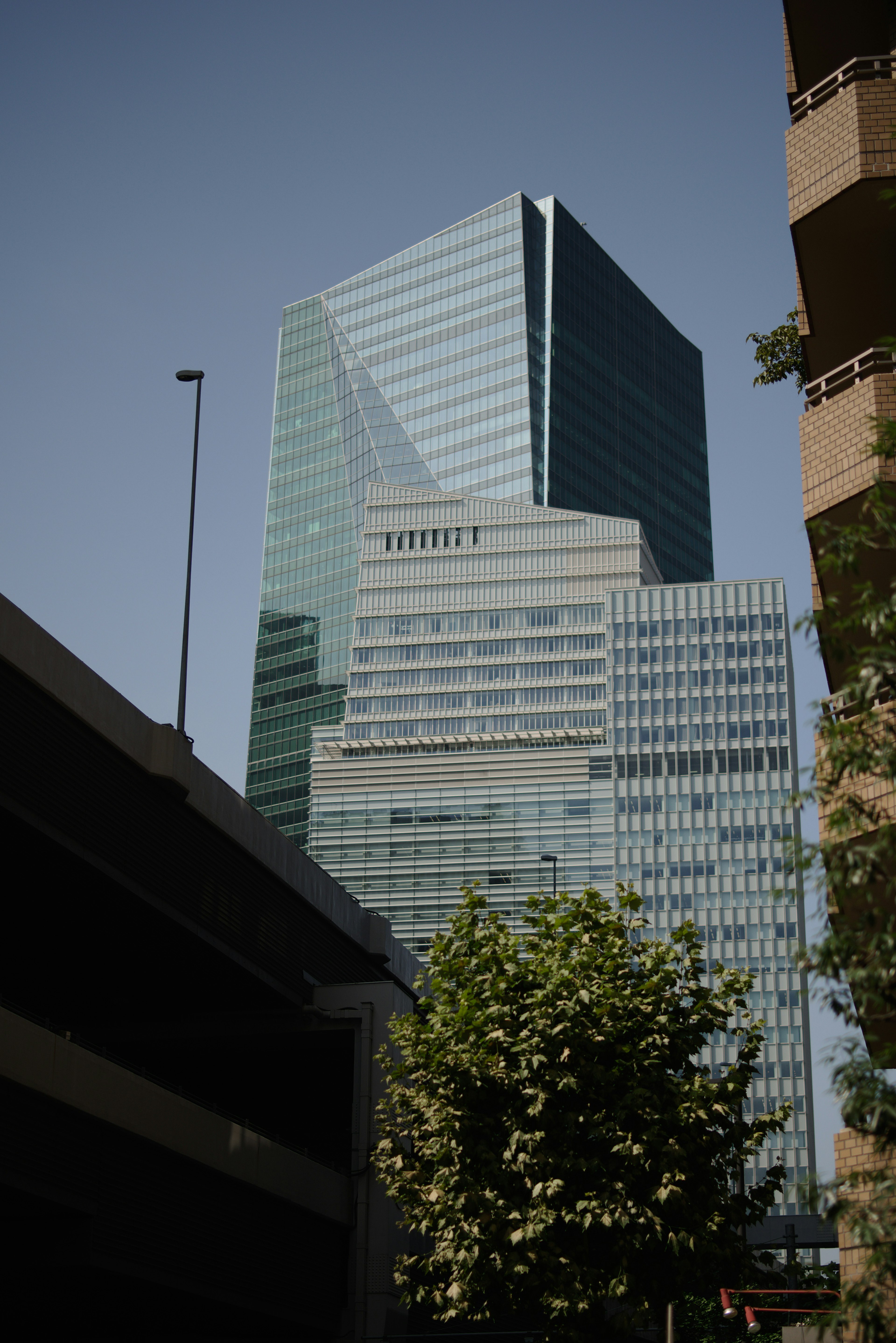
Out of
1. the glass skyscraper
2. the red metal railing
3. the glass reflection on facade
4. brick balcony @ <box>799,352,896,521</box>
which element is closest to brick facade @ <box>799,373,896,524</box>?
brick balcony @ <box>799,352,896,521</box>

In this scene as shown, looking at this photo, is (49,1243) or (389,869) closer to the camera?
(49,1243)

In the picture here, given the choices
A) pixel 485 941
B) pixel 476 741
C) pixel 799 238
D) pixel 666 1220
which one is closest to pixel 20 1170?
pixel 485 941

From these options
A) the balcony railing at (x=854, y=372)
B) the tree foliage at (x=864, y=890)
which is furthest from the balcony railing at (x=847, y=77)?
the tree foliage at (x=864, y=890)

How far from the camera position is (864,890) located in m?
12.6

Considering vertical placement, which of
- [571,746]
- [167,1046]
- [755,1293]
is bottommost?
[755,1293]

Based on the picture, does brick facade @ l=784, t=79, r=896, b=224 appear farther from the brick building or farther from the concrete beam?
the concrete beam

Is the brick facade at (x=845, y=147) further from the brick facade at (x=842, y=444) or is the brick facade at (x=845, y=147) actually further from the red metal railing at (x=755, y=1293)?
the red metal railing at (x=755, y=1293)

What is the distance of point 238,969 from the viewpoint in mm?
34469

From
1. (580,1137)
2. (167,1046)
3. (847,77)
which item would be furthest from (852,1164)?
(167,1046)

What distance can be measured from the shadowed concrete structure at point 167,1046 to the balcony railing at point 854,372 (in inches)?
548

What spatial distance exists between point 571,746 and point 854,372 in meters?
144

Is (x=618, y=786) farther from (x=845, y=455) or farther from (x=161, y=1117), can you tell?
(x=845, y=455)

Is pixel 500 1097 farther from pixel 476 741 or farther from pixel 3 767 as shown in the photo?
pixel 476 741

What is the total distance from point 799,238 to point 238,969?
68.0 ft
